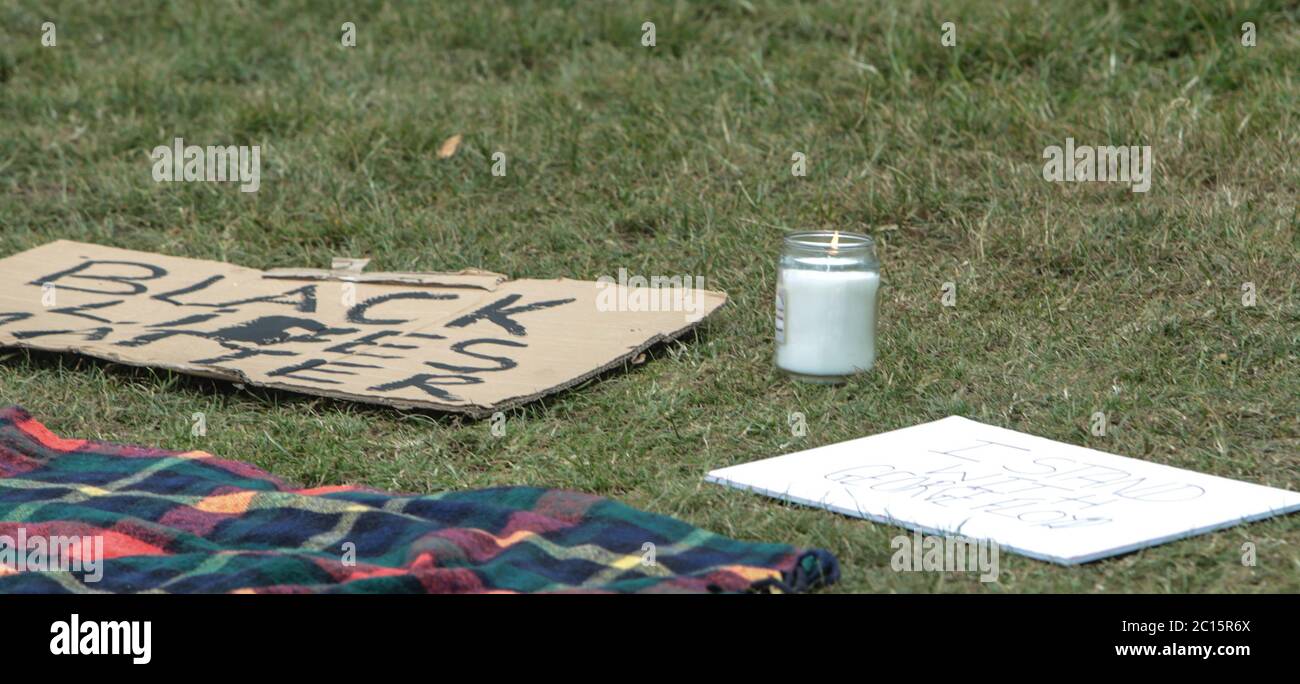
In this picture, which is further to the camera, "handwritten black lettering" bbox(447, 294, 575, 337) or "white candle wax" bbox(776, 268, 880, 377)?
"handwritten black lettering" bbox(447, 294, 575, 337)

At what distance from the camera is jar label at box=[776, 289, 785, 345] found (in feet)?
10.2

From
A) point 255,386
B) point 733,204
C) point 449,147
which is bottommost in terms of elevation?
point 255,386

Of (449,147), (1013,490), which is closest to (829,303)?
(1013,490)

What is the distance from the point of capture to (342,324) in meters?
3.60

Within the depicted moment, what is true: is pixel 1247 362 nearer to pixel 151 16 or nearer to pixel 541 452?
pixel 541 452

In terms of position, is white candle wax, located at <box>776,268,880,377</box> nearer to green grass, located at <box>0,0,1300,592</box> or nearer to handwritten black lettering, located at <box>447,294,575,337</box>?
green grass, located at <box>0,0,1300,592</box>

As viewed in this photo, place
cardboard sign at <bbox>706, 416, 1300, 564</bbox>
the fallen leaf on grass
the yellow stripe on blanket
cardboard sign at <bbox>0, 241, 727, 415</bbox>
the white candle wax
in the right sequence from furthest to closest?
the fallen leaf on grass → cardboard sign at <bbox>0, 241, 727, 415</bbox> → the white candle wax → the yellow stripe on blanket → cardboard sign at <bbox>706, 416, 1300, 564</bbox>

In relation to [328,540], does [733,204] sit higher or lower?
higher

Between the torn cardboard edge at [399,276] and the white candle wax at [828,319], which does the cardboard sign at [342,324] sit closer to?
the torn cardboard edge at [399,276]

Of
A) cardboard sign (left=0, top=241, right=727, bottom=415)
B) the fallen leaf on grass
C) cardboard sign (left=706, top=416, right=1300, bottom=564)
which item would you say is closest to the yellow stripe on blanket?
cardboard sign (left=0, top=241, right=727, bottom=415)

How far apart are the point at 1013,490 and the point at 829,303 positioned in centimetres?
68

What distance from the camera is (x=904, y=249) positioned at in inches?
154

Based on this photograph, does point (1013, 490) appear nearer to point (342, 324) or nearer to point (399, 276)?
point (342, 324)

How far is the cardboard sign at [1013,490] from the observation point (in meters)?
2.30
